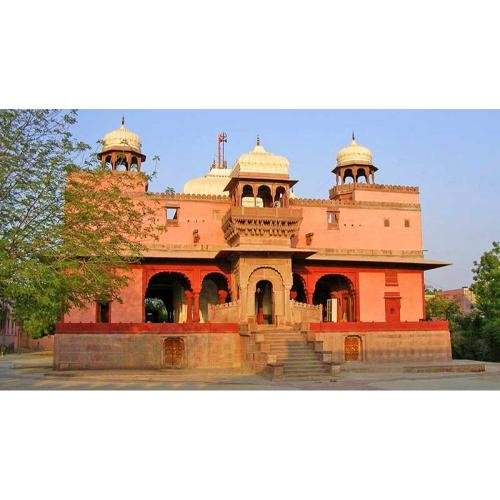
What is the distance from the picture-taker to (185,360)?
23844 millimetres

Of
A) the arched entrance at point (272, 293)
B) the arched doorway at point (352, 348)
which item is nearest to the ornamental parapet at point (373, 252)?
the arched entrance at point (272, 293)

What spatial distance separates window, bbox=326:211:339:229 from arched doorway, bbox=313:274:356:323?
8.31ft

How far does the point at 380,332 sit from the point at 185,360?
829cm

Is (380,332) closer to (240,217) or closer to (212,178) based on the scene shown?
(240,217)

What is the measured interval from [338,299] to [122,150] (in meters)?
13.5

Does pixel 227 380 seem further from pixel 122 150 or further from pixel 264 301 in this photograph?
pixel 122 150

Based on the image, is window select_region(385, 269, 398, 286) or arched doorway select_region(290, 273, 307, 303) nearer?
arched doorway select_region(290, 273, 307, 303)

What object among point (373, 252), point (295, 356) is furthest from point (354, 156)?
point (295, 356)

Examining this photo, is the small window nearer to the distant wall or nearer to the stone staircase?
the distant wall

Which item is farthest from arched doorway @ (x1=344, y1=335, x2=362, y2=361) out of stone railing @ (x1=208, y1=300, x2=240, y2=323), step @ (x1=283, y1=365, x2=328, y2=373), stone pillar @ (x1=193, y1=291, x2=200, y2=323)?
stone pillar @ (x1=193, y1=291, x2=200, y2=323)

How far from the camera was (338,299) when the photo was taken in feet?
104

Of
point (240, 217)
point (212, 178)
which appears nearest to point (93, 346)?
point (240, 217)

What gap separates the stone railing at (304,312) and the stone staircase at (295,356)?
2.31 m

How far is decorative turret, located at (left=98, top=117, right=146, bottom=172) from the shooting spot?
1201 inches
